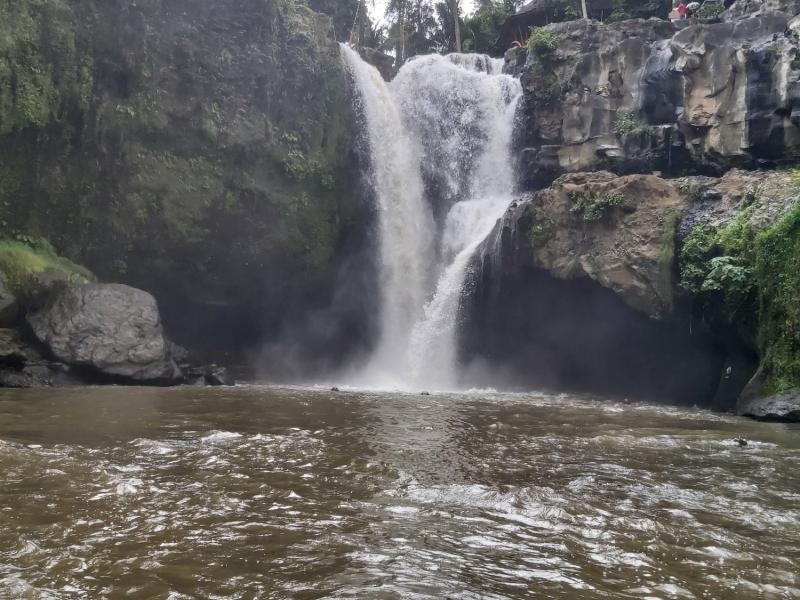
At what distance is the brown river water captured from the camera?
115 inches

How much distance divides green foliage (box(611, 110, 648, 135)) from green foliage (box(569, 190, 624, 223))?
3.69 meters

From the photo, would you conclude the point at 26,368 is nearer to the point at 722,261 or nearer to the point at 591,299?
the point at 591,299

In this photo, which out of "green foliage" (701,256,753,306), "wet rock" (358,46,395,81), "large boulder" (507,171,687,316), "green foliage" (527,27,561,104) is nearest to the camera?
"green foliage" (701,256,753,306)

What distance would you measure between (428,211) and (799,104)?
1023cm

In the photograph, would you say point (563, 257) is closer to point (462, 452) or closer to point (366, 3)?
point (462, 452)

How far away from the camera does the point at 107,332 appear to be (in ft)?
44.7

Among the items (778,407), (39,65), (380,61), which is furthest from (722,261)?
(39,65)

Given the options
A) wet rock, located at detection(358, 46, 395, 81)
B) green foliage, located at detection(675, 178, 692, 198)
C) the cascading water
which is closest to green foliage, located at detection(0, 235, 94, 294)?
the cascading water

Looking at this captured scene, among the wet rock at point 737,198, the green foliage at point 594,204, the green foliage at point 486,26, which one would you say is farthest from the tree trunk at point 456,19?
the wet rock at point 737,198

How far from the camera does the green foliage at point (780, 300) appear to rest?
10.5 m

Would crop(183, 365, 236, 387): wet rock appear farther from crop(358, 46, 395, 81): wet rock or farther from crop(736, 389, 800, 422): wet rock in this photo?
crop(358, 46, 395, 81): wet rock

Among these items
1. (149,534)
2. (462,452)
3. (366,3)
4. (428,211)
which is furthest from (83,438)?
(366,3)

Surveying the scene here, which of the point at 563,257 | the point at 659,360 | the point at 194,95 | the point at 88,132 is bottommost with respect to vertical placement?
the point at 659,360

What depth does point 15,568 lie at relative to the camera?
290 cm
